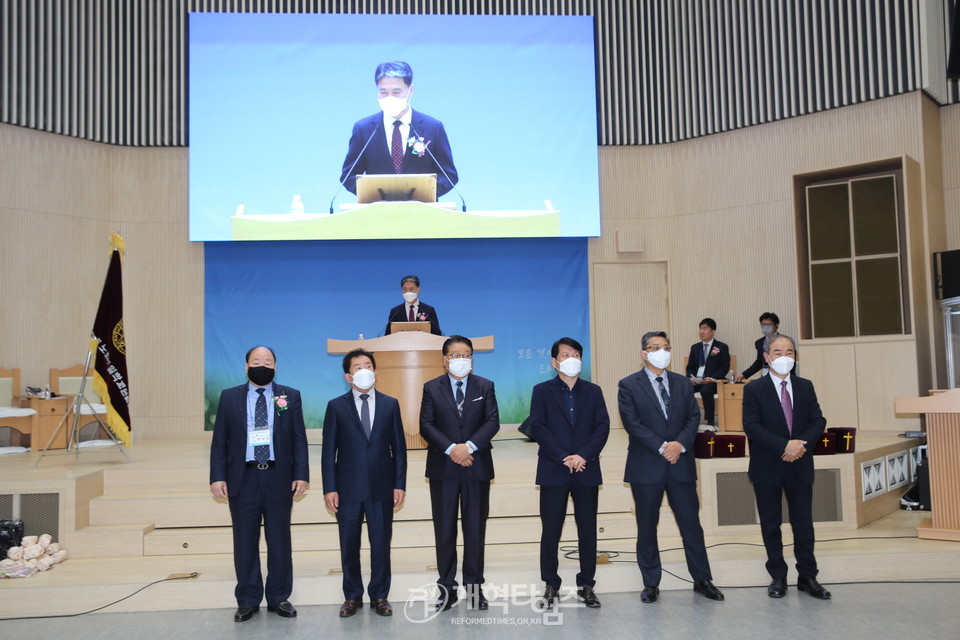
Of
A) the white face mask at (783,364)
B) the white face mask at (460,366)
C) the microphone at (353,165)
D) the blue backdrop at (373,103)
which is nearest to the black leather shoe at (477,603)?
the white face mask at (460,366)

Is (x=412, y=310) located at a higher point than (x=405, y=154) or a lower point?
lower

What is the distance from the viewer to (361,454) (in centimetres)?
423

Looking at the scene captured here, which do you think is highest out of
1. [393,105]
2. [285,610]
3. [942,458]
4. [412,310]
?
[393,105]

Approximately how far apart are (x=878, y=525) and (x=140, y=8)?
9.11 meters

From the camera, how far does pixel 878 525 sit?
5.74 m

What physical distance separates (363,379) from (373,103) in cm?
557

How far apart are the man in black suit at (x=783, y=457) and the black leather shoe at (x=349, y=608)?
85.9 inches

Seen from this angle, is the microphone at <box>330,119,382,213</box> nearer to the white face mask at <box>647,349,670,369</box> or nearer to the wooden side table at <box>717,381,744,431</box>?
the wooden side table at <box>717,381,744,431</box>

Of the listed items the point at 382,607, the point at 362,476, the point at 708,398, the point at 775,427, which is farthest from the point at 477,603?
the point at 708,398

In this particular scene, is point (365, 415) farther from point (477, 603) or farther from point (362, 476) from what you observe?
point (477, 603)

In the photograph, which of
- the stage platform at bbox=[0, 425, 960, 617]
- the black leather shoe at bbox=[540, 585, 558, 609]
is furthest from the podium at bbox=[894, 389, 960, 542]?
the black leather shoe at bbox=[540, 585, 558, 609]

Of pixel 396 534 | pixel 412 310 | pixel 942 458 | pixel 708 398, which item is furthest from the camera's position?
pixel 708 398

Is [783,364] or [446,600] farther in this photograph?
[783,364]

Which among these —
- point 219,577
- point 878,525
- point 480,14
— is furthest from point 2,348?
point 878,525
